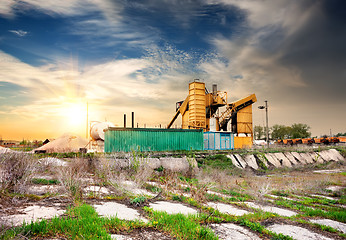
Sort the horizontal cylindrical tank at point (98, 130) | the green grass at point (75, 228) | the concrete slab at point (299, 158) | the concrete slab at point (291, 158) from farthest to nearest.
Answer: the horizontal cylindrical tank at point (98, 130) < the concrete slab at point (299, 158) < the concrete slab at point (291, 158) < the green grass at point (75, 228)

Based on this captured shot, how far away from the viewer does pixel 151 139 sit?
858 inches

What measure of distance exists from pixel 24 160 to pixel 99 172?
119 inches

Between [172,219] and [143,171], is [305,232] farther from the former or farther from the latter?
[143,171]

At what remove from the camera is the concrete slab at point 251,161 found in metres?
21.9

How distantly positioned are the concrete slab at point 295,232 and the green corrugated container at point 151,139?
14.7 meters

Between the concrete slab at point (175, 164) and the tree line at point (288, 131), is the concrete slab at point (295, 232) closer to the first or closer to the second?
the concrete slab at point (175, 164)

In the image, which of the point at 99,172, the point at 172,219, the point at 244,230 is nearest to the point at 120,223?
the point at 172,219

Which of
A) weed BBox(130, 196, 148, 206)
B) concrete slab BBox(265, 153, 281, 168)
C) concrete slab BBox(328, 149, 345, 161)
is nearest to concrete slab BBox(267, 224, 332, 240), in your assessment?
weed BBox(130, 196, 148, 206)

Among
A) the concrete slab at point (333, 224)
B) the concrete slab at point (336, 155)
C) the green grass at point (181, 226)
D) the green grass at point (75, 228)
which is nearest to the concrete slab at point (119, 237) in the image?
the green grass at point (75, 228)

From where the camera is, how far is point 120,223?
4754 millimetres

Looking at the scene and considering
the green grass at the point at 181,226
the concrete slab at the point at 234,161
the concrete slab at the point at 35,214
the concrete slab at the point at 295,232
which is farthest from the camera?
the concrete slab at the point at 234,161

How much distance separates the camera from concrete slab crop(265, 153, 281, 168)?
23.4 m

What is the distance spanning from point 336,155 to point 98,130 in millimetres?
28277

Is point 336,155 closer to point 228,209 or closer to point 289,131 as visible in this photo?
point 228,209
